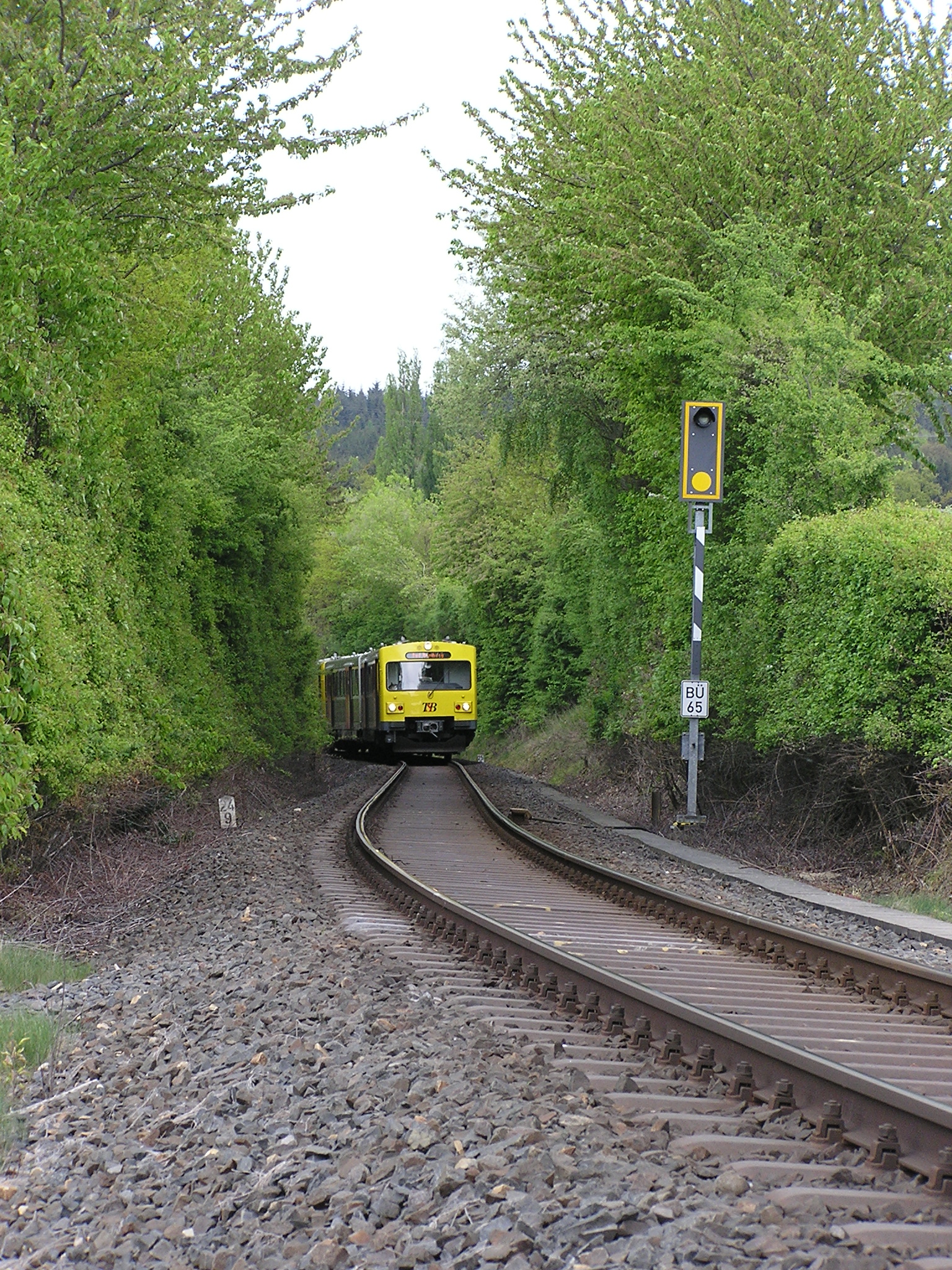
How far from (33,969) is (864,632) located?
8.15m

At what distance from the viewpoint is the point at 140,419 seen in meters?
15.7

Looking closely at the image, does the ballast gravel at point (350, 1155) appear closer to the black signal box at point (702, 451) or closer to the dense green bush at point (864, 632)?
the dense green bush at point (864, 632)

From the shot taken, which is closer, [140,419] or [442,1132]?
[442,1132]

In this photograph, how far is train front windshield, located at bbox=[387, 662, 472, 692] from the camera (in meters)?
32.8

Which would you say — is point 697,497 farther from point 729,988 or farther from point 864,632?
point 729,988

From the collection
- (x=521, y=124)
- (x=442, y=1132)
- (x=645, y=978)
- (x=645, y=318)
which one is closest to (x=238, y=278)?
(x=521, y=124)

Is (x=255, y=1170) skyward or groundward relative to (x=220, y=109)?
groundward

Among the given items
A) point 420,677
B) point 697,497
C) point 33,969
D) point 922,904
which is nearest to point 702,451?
point 697,497

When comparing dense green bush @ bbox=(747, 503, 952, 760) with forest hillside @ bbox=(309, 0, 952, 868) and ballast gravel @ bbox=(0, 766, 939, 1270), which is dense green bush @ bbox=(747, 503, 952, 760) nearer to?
forest hillside @ bbox=(309, 0, 952, 868)

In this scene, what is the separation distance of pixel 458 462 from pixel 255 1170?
41.0m

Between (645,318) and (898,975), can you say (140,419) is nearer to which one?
(645,318)

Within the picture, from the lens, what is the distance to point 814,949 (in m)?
7.77

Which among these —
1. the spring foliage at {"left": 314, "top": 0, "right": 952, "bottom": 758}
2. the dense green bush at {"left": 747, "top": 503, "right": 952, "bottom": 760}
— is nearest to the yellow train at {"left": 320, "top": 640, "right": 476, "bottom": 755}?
the spring foliage at {"left": 314, "top": 0, "right": 952, "bottom": 758}

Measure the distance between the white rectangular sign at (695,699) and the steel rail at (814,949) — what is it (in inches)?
128
